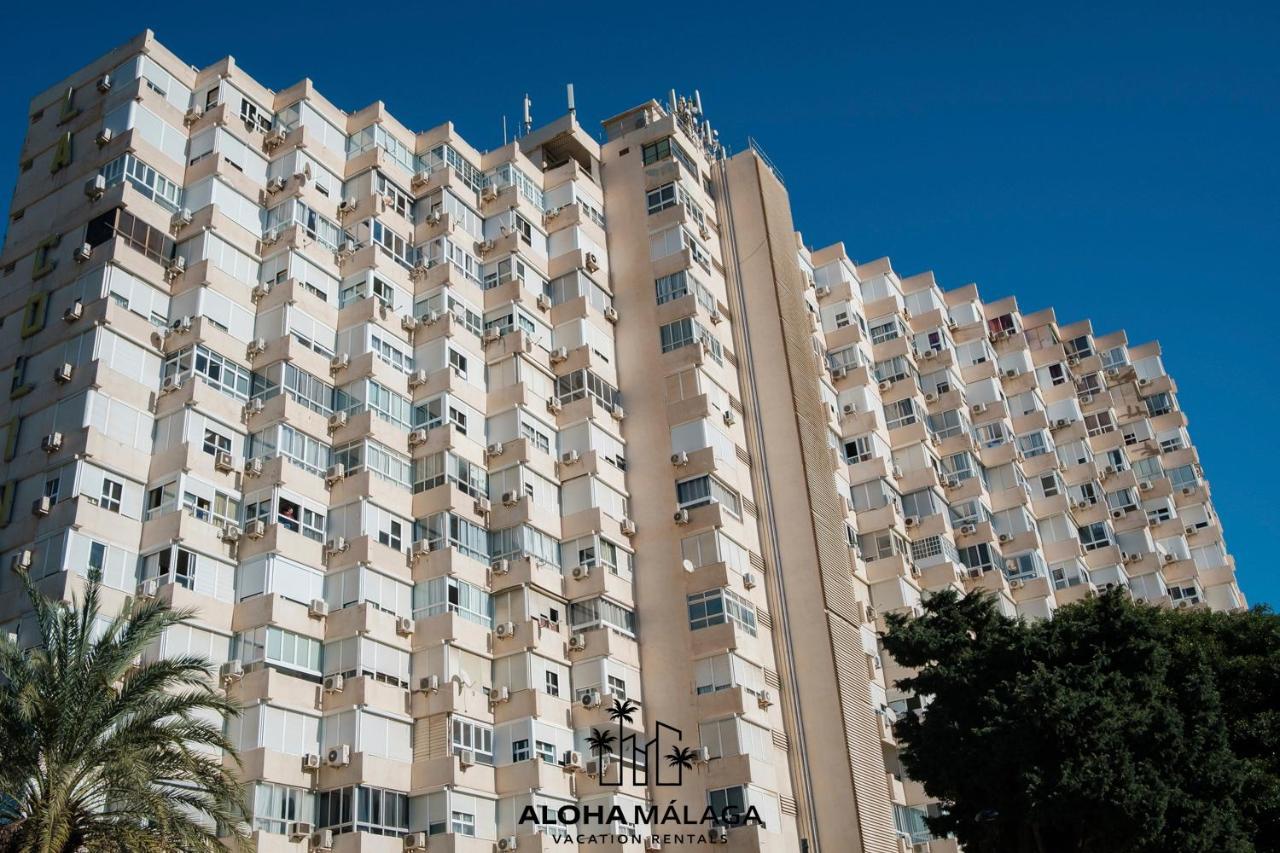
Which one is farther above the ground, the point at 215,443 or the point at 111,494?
the point at 215,443

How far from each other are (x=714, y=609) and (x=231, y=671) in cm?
1647

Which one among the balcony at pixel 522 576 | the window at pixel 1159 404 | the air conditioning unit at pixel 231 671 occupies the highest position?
the window at pixel 1159 404

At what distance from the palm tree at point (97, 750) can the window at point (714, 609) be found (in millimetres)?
19409

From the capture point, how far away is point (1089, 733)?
34250mm

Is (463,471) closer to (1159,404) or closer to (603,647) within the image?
(603,647)

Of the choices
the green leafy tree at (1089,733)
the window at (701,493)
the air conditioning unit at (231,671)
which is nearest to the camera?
the green leafy tree at (1089,733)

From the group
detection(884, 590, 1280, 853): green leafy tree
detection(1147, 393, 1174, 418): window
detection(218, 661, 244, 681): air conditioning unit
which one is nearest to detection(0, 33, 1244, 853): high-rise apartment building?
detection(218, 661, 244, 681): air conditioning unit

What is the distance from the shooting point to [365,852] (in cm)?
3475

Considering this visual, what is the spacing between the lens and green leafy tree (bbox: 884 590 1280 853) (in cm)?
3394

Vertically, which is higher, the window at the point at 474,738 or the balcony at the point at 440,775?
Answer: the window at the point at 474,738

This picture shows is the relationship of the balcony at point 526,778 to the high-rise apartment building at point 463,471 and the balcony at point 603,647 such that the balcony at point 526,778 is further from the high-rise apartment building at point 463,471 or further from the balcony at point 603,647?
the balcony at point 603,647

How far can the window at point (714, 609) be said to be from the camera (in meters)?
45.3

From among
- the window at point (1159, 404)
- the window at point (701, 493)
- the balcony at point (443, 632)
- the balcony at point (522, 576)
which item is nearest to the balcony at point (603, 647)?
the balcony at point (522, 576)

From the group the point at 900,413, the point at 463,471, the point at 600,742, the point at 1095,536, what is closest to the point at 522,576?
the point at 463,471
